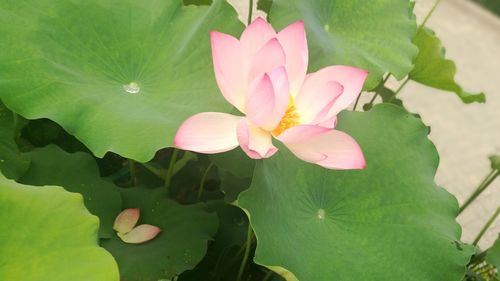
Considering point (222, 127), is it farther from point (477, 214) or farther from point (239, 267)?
point (477, 214)

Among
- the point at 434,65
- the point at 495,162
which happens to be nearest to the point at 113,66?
the point at 434,65

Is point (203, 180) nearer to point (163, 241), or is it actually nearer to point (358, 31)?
point (163, 241)

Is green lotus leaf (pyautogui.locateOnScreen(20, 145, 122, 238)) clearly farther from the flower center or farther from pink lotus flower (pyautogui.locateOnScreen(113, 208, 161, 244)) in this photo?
the flower center

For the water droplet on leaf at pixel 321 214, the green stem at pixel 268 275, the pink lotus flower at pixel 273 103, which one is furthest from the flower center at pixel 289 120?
the green stem at pixel 268 275

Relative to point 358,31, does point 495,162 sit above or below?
below

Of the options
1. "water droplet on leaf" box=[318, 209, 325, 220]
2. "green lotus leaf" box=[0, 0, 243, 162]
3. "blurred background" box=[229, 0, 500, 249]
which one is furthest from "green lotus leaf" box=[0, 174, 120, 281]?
"blurred background" box=[229, 0, 500, 249]
